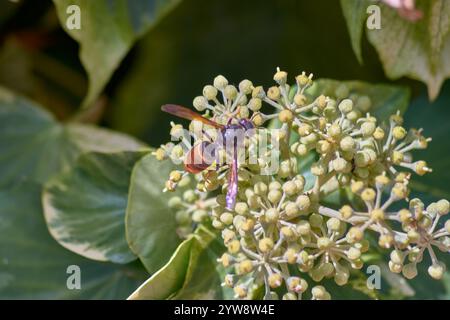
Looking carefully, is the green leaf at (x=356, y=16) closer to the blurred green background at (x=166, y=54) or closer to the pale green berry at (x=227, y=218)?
the pale green berry at (x=227, y=218)

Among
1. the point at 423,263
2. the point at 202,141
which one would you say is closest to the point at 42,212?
the point at 202,141

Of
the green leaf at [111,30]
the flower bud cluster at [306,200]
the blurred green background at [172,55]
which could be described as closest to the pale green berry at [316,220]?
the flower bud cluster at [306,200]

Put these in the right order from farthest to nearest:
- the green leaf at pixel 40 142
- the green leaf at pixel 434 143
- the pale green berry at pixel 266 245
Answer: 1. the green leaf at pixel 40 142
2. the green leaf at pixel 434 143
3. the pale green berry at pixel 266 245

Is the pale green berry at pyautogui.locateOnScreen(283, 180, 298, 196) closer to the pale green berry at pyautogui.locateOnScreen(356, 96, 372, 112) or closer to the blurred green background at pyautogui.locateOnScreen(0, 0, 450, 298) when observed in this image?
the pale green berry at pyautogui.locateOnScreen(356, 96, 372, 112)

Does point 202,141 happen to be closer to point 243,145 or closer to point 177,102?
point 243,145

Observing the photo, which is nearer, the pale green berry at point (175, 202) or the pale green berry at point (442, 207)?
the pale green berry at point (442, 207)

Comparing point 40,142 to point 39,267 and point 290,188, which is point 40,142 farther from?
point 290,188

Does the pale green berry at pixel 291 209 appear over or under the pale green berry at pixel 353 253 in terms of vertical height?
over
